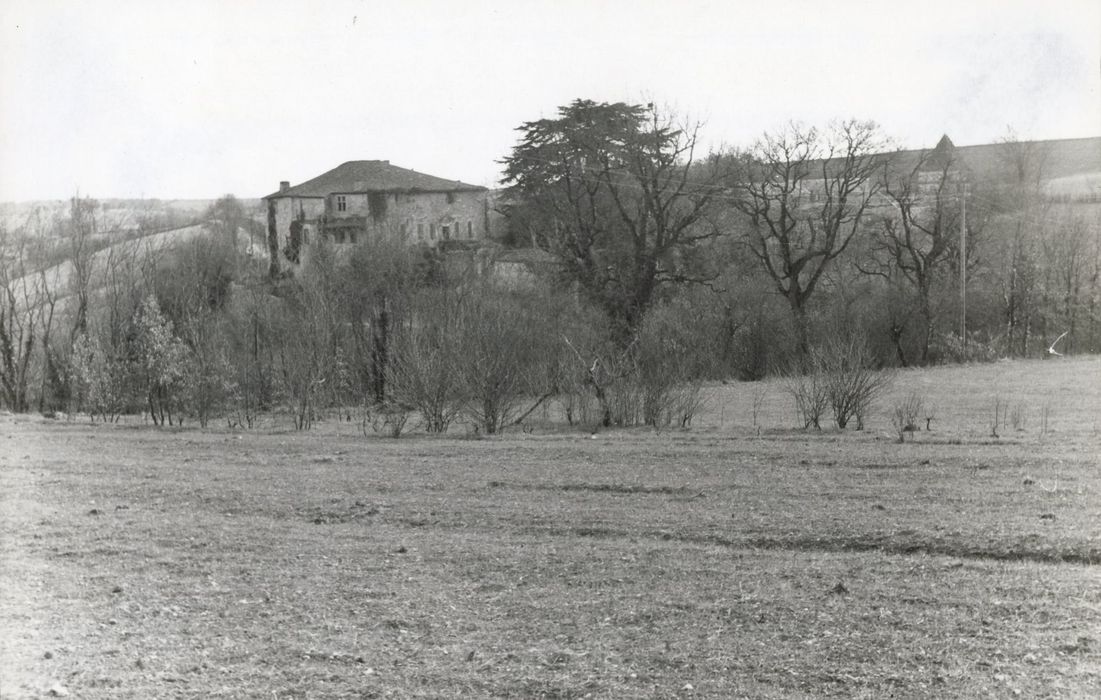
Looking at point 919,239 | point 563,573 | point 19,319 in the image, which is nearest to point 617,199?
point 919,239

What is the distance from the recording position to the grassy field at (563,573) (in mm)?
6770

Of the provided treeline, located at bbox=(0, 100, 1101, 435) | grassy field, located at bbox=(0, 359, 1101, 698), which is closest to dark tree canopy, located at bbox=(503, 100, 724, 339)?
treeline, located at bbox=(0, 100, 1101, 435)

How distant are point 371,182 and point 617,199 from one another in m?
24.0

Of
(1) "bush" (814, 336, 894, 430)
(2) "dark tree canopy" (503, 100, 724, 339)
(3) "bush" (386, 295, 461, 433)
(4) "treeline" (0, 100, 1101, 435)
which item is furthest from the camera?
(2) "dark tree canopy" (503, 100, 724, 339)

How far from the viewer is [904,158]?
60.4 metres

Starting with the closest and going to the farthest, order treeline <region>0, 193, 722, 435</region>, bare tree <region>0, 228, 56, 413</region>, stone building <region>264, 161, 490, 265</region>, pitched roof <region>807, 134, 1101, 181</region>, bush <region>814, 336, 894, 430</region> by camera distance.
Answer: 1. bush <region>814, 336, 894, 430</region>
2. treeline <region>0, 193, 722, 435</region>
3. bare tree <region>0, 228, 56, 413</region>
4. pitched roof <region>807, 134, 1101, 181</region>
5. stone building <region>264, 161, 490, 265</region>

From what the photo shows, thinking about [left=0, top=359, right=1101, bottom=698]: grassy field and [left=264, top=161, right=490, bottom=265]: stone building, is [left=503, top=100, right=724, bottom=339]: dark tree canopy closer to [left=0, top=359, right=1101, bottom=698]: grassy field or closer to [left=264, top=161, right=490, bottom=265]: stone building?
[left=264, top=161, right=490, bottom=265]: stone building

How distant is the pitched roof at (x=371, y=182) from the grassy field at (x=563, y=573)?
5157cm

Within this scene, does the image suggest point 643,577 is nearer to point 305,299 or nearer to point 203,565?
point 203,565

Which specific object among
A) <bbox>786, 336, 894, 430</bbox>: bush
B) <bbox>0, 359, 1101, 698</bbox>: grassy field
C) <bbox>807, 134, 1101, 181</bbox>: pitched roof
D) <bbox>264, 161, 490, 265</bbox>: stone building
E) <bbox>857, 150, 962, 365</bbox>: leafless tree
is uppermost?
<bbox>807, 134, 1101, 181</bbox>: pitched roof

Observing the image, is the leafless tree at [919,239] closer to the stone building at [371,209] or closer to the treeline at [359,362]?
the treeline at [359,362]

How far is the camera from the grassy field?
→ 267 inches

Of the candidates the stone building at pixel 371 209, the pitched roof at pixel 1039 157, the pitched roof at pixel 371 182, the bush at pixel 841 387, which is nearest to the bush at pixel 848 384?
the bush at pixel 841 387

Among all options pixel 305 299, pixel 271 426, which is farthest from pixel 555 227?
pixel 271 426
